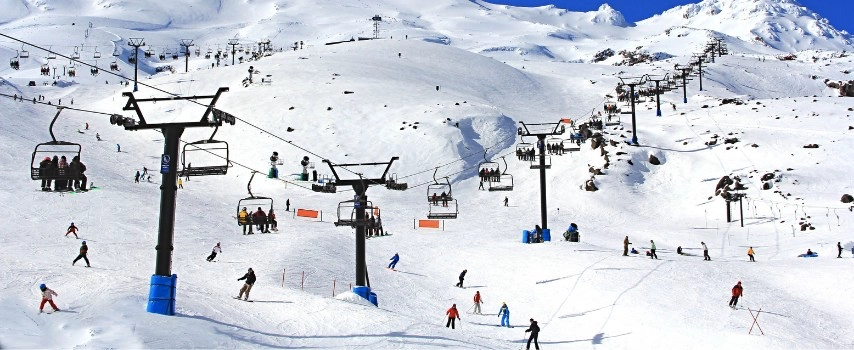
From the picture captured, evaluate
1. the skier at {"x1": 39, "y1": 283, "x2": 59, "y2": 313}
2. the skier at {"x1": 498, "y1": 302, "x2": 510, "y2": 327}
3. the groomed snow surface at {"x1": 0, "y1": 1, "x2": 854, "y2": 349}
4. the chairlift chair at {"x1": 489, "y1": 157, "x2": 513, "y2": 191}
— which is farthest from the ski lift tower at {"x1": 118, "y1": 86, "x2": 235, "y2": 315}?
the chairlift chair at {"x1": 489, "y1": 157, "x2": 513, "y2": 191}

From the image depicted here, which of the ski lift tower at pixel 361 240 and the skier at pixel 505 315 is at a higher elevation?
the ski lift tower at pixel 361 240

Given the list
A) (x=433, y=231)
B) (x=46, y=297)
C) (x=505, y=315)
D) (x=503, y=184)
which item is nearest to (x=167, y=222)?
(x=46, y=297)

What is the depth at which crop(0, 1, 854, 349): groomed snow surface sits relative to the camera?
67.7ft

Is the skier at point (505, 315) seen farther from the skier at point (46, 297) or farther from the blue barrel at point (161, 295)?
the skier at point (46, 297)

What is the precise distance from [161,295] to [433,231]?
980 inches

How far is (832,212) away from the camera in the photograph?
4256 centimetres

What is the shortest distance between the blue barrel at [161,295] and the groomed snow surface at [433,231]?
13.2 inches

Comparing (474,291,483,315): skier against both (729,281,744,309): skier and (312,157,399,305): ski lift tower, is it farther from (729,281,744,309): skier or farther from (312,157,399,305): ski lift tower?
(729,281,744,309): skier

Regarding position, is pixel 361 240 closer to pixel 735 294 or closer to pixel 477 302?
pixel 477 302

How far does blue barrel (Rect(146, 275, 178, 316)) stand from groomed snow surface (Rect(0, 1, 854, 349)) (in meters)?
0.33

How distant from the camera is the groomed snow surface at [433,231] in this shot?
20641mm

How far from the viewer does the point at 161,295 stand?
17609 mm

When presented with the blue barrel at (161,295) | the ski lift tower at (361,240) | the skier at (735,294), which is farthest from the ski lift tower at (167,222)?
the skier at (735,294)

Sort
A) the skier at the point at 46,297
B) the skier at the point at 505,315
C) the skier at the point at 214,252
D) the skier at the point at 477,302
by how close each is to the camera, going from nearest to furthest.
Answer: the skier at the point at 46,297 < the skier at the point at 505,315 < the skier at the point at 477,302 < the skier at the point at 214,252
